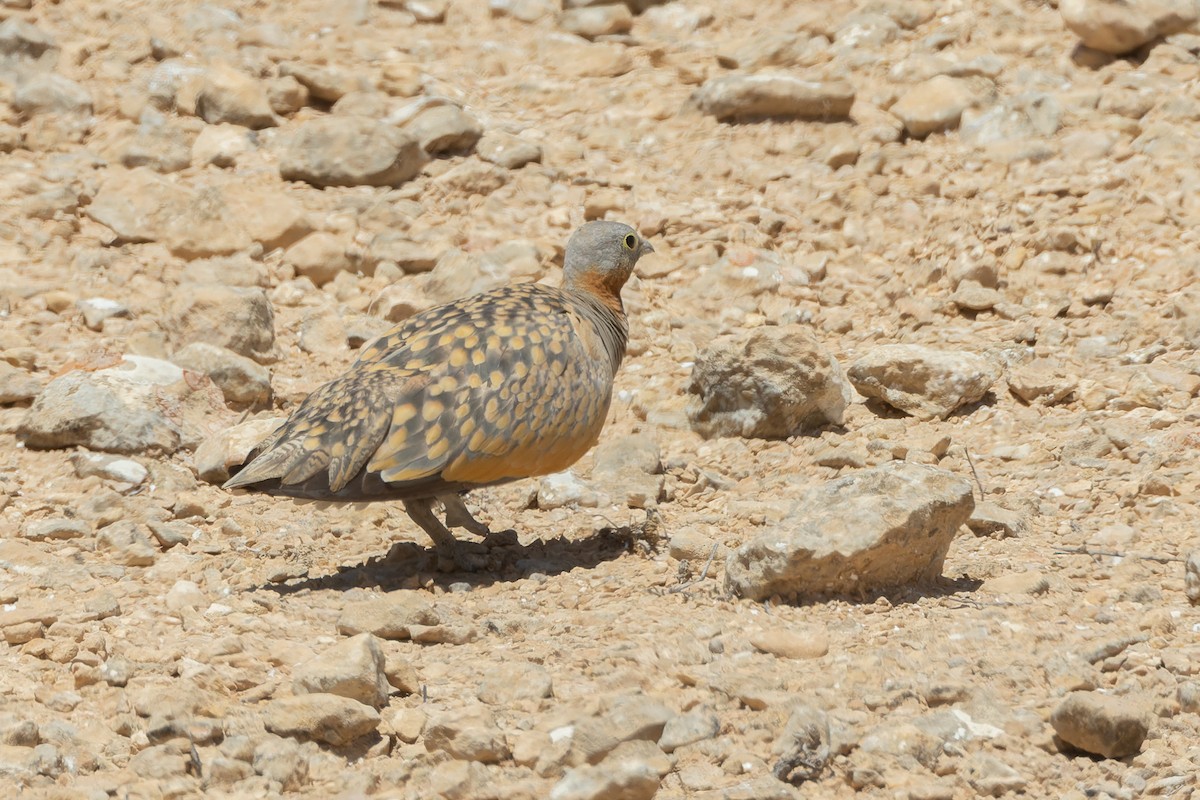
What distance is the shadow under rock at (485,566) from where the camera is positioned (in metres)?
5.59

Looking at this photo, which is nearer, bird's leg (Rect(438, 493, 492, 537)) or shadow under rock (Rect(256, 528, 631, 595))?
shadow under rock (Rect(256, 528, 631, 595))

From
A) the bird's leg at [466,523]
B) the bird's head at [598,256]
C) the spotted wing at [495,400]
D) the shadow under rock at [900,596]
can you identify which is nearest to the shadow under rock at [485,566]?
the bird's leg at [466,523]

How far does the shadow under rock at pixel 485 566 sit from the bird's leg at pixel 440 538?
36 mm

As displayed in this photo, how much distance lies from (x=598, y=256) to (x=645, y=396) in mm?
1160

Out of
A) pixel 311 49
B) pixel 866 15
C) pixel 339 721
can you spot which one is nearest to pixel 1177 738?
pixel 339 721

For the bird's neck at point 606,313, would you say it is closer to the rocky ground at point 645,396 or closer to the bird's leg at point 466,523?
the rocky ground at point 645,396

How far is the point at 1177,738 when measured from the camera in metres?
4.07

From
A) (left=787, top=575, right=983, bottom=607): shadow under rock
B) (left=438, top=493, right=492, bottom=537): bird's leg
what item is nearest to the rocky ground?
(left=787, top=575, right=983, bottom=607): shadow under rock

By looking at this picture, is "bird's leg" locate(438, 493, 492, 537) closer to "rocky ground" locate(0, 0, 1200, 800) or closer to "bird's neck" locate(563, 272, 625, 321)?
"rocky ground" locate(0, 0, 1200, 800)

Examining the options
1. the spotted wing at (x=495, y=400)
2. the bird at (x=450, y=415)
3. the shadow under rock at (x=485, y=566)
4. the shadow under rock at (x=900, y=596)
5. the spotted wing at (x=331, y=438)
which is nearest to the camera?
the shadow under rock at (x=900, y=596)

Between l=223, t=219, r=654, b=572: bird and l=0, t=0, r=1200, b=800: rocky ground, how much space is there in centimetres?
41

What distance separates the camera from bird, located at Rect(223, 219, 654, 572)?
17.5ft

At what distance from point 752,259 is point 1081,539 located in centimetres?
341

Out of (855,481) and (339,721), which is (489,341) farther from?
(339,721)
